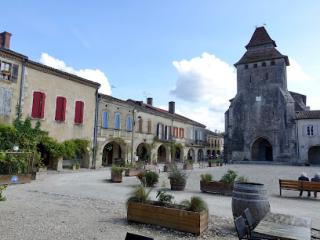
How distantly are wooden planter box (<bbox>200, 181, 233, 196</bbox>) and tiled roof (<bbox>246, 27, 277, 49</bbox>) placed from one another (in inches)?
1298

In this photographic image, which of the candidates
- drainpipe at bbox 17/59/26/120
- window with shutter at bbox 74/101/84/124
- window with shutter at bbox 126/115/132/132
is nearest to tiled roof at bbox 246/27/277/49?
window with shutter at bbox 126/115/132/132

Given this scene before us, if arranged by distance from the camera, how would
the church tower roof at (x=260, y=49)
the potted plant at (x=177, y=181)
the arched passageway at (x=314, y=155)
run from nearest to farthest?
the potted plant at (x=177, y=181) → the arched passageway at (x=314, y=155) → the church tower roof at (x=260, y=49)

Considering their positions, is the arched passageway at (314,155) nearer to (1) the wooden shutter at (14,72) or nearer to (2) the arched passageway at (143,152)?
(2) the arched passageway at (143,152)

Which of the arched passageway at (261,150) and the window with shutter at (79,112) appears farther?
the arched passageway at (261,150)

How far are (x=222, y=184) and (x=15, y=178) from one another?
8908mm

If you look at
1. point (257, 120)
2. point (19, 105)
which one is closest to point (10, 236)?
point (19, 105)

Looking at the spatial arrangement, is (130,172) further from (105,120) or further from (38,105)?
(105,120)

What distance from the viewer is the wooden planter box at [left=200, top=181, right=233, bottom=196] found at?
33.8 ft

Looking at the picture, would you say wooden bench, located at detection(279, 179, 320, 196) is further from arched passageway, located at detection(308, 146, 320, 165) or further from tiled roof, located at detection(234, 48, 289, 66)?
tiled roof, located at detection(234, 48, 289, 66)

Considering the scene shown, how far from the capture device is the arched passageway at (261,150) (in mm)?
37750

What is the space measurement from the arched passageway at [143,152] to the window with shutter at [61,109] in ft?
37.7

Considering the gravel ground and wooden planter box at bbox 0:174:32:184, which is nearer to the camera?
the gravel ground

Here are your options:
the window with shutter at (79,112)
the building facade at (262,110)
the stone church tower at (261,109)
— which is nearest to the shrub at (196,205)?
the window with shutter at (79,112)

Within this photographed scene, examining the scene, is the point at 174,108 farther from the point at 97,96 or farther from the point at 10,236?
the point at 10,236
